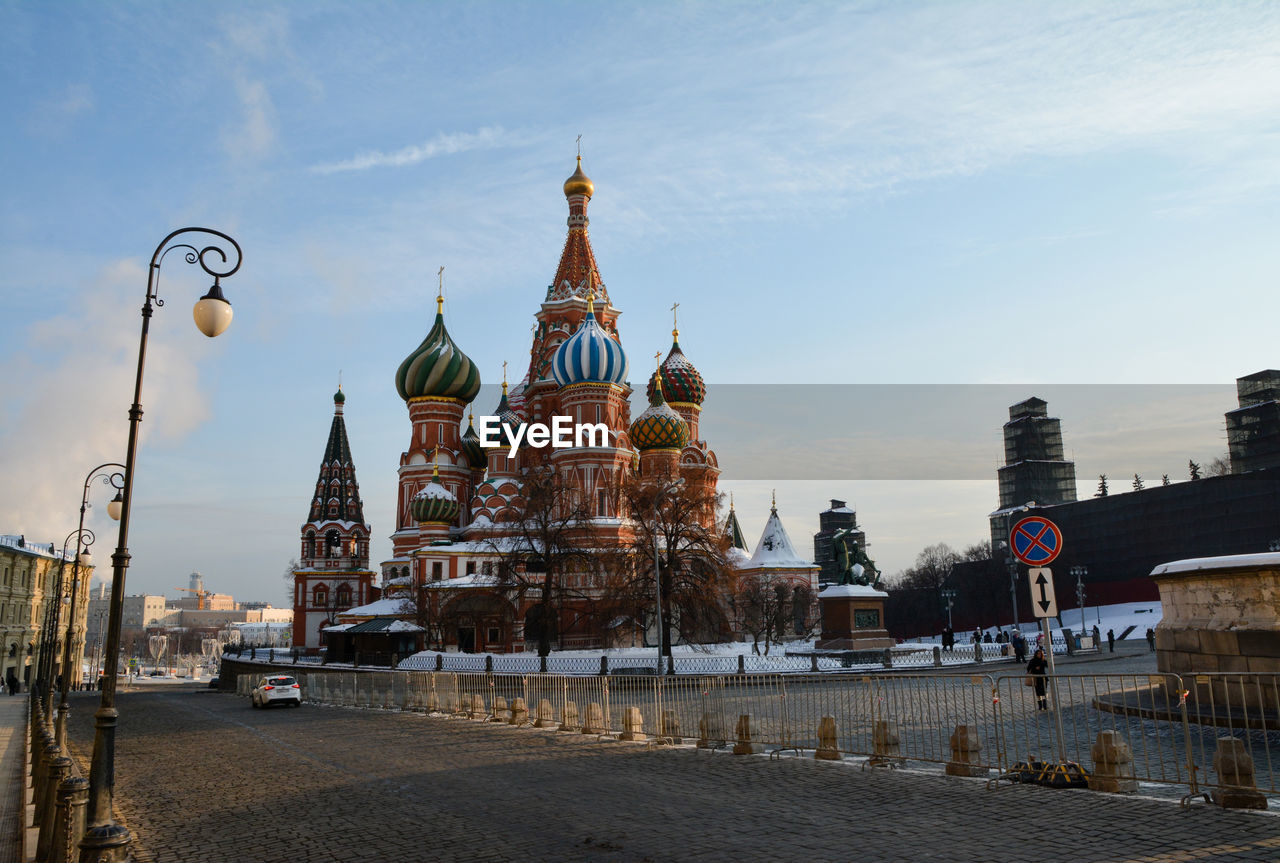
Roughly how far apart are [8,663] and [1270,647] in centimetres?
6408

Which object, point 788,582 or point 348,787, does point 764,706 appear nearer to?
point 348,787

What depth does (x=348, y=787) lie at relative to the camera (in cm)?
1183

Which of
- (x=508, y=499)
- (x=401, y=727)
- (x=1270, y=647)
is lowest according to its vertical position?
(x=401, y=727)

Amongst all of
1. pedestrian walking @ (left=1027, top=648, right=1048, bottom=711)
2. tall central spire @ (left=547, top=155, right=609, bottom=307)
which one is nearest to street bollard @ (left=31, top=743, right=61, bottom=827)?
pedestrian walking @ (left=1027, top=648, right=1048, bottom=711)

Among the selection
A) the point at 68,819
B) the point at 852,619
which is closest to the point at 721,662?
the point at 852,619

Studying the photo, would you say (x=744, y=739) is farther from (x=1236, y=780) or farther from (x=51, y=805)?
(x=51, y=805)

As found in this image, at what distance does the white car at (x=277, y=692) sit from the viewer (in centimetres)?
2975

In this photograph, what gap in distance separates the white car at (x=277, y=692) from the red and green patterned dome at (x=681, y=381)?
37.4 m

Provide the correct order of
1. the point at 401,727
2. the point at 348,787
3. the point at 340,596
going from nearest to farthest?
the point at 348,787, the point at 401,727, the point at 340,596

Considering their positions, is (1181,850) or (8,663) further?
(8,663)

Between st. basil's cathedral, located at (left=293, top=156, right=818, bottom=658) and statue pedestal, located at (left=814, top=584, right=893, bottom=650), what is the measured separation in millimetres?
5471

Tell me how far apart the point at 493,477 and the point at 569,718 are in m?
41.5

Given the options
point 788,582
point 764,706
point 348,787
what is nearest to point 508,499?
point 788,582

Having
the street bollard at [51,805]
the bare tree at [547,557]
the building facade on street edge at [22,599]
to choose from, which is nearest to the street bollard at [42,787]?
the street bollard at [51,805]
